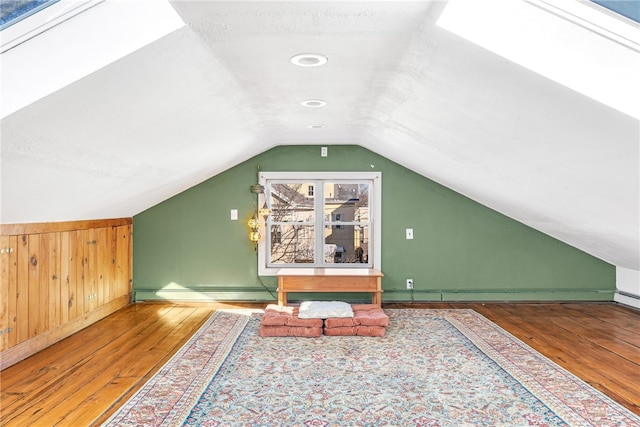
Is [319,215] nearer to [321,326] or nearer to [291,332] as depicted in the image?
[321,326]

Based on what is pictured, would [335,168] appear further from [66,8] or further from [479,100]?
[66,8]

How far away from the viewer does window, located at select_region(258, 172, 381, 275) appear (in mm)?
5891

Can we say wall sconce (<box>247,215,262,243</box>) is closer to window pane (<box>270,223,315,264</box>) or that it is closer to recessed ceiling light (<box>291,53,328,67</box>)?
window pane (<box>270,223,315,264</box>)

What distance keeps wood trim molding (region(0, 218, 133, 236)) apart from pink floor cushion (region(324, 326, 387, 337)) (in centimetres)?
263

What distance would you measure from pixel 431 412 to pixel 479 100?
6.01 ft

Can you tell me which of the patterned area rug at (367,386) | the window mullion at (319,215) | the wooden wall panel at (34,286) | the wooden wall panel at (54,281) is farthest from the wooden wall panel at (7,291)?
the window mullion at (319,215)

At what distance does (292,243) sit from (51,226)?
9.39 ft

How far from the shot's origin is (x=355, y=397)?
2859mm

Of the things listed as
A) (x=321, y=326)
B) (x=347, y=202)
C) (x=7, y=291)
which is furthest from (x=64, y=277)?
(x=347, y=202)

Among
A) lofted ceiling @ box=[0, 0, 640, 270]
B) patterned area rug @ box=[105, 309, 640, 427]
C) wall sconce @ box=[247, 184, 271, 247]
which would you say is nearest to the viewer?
lofted ceiling @ box=[0, 0, 640, 270]

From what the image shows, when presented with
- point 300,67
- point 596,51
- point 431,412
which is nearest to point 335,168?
point 300,67

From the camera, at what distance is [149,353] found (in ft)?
12.3

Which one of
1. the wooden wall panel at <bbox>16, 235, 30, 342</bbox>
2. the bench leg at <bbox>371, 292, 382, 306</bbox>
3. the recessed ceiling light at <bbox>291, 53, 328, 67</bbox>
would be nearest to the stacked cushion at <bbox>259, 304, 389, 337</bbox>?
the bench leg at <bbox>371, 292, 382, 306</bbox>

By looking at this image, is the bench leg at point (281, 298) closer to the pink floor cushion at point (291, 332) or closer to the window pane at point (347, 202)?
the pink floor cushion at point (291, 332)
